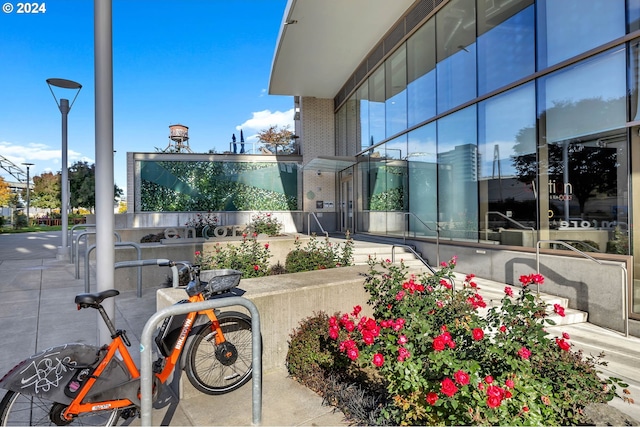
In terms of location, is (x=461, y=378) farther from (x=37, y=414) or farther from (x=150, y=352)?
(x=37, y=414)

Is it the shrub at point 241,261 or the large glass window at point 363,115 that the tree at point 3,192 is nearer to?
the large glass window at point 363,115

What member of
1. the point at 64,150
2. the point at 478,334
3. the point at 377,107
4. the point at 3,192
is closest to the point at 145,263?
the point at 478,334

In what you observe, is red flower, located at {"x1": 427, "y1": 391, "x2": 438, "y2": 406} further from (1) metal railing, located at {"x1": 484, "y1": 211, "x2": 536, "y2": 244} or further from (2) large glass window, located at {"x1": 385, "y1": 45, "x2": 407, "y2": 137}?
(2) large glass window, located at {"x1": 385, "y1": 45, "x2": 407, "y2": 137}

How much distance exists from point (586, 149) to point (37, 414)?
8280 millimetres

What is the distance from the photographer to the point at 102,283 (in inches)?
118

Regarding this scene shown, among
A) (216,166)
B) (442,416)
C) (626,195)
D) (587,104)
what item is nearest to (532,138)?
(587,104)

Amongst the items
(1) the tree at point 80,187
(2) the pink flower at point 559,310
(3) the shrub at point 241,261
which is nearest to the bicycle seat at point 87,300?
(2) the pink flower at point 559,310

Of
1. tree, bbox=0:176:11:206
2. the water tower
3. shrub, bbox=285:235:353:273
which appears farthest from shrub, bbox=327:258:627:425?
tree, bbox=0:176:11:206

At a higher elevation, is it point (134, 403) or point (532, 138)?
point (532, 138)

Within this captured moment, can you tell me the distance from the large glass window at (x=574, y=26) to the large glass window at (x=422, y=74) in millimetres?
3449

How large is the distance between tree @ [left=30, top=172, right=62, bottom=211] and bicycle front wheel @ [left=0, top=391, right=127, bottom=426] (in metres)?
47.7

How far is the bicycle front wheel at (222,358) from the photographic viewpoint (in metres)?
3.09

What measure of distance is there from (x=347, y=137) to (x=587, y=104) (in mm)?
11607

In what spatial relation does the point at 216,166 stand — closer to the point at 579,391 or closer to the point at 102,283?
the point at 102,283
